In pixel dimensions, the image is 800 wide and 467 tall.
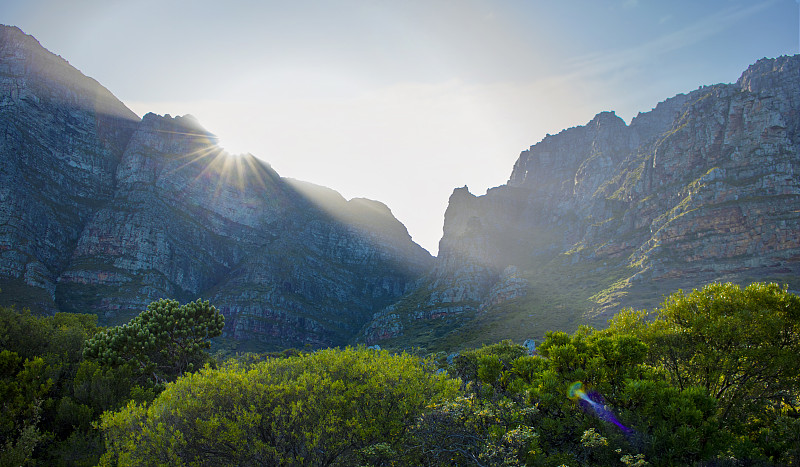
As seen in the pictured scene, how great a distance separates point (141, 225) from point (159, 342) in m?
118

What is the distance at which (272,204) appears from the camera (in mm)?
174250

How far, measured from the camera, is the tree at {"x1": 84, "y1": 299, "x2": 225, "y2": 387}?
2206 centimetres

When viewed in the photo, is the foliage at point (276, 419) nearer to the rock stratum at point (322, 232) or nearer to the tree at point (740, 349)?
the tree at point (740, 349)

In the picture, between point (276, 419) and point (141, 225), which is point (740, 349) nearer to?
point (276, 419)

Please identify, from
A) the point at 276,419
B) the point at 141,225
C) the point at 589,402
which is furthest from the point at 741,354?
the point at 141,225

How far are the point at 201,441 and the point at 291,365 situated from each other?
15.6ft

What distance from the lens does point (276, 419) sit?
12.0 meters

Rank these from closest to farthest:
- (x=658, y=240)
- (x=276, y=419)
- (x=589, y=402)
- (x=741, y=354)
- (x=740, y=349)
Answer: (x=276, y=419), (x=589, y=402), (x=741, y=354), (x=740, y=349), (x=658, y=240)

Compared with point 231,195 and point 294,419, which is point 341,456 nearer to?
point 294,419

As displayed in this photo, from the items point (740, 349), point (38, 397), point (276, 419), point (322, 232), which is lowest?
point (322, 232)

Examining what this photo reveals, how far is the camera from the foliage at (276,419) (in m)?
11.1

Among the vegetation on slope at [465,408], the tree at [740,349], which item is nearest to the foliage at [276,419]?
the vegetation on slope at [465,408]

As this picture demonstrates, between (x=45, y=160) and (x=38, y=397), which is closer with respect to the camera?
(x=38, y=397)

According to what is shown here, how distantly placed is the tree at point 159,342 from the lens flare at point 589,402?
22909mm
